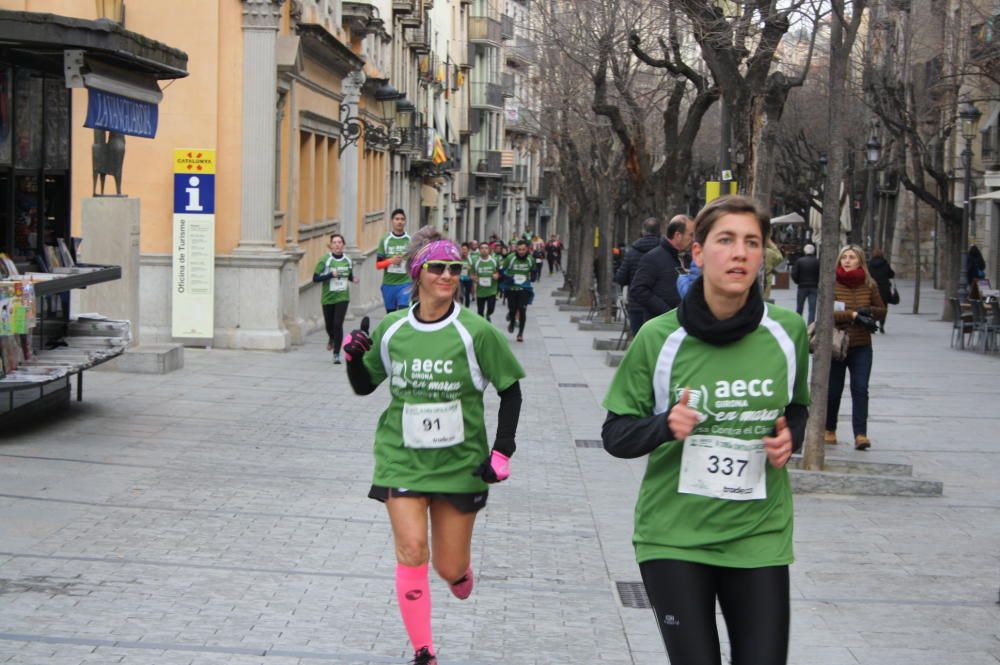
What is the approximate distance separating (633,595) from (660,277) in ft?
21.8

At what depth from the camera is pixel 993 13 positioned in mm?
31906

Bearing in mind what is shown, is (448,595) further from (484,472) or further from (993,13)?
(993,13)

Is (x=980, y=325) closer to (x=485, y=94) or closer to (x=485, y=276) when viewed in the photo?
(x=485, y=276)

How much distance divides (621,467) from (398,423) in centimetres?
629

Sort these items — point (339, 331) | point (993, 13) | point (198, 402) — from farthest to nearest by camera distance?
point (993, 13) < point (339, 331) < point (198, 402)

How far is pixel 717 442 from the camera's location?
4262mm

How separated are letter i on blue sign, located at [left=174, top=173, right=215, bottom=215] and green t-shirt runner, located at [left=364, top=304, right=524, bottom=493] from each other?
15.5m

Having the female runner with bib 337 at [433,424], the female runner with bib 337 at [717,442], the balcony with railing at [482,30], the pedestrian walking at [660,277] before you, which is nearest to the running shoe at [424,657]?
the female runner with bib 337 at [433,424]

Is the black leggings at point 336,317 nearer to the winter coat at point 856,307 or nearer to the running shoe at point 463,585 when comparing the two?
the winter coat at point 856,307

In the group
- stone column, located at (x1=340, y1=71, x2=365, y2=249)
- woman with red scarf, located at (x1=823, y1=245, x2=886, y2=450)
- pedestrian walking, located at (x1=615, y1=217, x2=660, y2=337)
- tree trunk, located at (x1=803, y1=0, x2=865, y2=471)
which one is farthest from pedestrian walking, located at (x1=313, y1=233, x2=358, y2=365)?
stone column, located at (x1=340, y1=71, x2=365, y2=249)

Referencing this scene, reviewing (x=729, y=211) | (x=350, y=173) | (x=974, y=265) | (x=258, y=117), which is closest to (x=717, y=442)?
(x=729, y=211)

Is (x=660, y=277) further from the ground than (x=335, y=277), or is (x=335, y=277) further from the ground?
(x=660, y=277)

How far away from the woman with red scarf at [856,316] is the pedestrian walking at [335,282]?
907 centimetres

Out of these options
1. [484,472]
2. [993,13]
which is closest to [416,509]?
[484,472]
